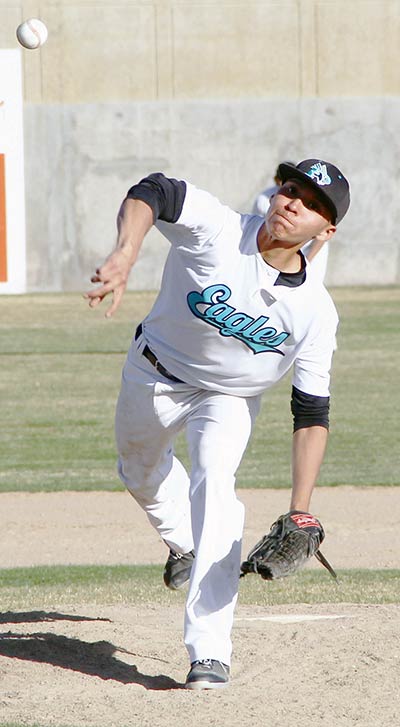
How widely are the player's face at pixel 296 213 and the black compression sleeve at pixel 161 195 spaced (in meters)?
0.35

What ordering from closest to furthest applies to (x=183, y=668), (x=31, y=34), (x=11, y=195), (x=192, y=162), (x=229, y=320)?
(x=229, y=320) → (x=183, y=668) → (x=31, y=34) → (x=11, y=195) → (x=192, y=162)

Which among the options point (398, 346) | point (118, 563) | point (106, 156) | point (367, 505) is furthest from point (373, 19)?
point (118, 563)

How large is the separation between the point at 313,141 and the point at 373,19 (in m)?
2.68

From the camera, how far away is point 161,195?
174 inches

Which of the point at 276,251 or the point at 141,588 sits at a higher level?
the point at 276,251

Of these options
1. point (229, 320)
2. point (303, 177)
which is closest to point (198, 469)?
point (229, 320)

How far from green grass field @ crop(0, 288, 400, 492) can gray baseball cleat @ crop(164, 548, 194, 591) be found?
3.99 m

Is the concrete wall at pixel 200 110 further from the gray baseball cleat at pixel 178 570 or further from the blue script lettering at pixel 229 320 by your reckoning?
the blue script lettering at pixel 229 320

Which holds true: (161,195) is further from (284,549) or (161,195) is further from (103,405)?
(103,405)

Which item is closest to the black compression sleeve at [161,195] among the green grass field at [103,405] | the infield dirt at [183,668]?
the infield dirt at [183,668]

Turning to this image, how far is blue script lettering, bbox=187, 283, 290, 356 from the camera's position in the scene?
4.64 m

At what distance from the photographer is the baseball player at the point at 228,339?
182 inches

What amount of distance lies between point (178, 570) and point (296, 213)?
1926 millimetres

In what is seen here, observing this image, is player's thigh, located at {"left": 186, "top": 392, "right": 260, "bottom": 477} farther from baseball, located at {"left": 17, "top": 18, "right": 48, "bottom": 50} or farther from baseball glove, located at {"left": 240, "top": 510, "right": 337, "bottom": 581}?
baseball, located at {"left": 17, "top": 18, "right": 48, "bottom": 50}
